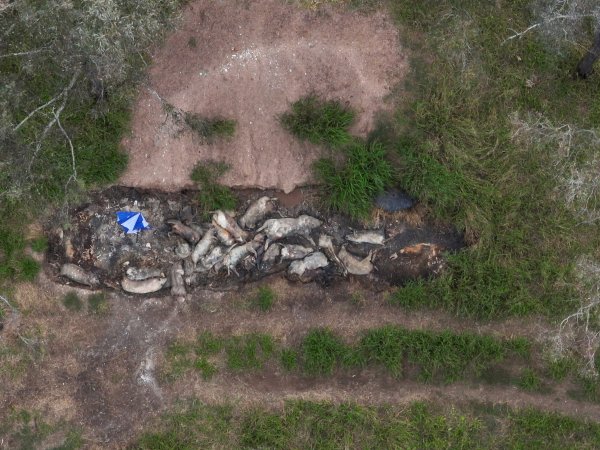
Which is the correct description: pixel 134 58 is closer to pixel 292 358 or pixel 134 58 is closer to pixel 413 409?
pixel 292 358

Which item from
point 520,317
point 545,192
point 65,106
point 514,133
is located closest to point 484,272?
point 520,317

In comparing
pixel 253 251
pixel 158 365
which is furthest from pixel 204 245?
pixel 158 365

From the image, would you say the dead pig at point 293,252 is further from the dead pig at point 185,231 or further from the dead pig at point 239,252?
the dead pig at point 185,231

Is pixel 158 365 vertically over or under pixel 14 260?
under

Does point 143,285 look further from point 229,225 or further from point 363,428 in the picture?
point 363,428

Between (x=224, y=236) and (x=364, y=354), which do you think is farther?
(x=224, y=236)

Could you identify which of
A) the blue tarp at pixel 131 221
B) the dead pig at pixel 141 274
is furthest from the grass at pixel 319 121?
the dead pig at pixel 141 274
